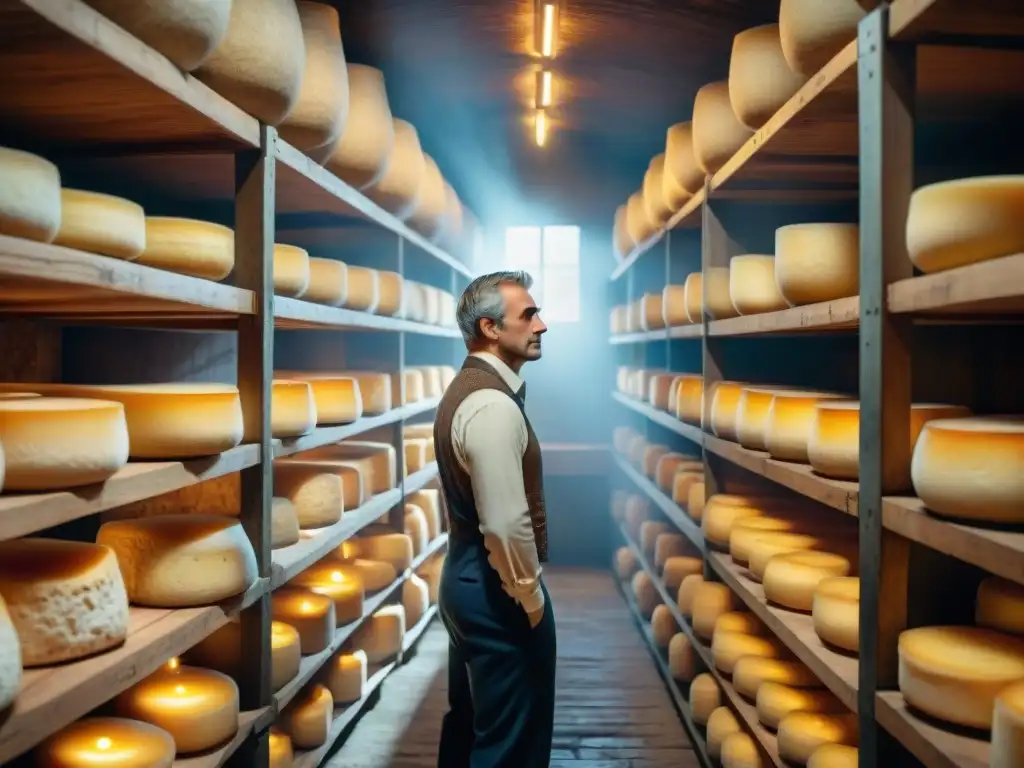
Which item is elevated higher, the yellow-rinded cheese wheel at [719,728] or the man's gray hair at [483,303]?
the man's gray hair at [483,303]

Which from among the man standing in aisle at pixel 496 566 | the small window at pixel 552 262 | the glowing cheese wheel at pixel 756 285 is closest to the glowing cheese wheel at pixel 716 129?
the glowing cheese wheel at pixel 756 285

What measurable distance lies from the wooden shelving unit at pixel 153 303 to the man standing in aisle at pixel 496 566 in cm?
43

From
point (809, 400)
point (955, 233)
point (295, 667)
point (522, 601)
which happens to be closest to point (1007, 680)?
point (955, 233)

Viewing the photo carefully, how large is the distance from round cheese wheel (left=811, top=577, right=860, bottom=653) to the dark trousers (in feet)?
2.10

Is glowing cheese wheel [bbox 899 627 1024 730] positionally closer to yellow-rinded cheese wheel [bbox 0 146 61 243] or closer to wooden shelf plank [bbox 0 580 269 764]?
wooden shelf plank [bbox 0 580 269 764]

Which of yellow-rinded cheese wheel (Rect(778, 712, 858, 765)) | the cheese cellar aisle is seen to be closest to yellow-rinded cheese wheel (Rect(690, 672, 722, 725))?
the cheese cellar aisle

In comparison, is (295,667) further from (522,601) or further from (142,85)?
(142,85)

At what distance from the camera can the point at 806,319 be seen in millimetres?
1923

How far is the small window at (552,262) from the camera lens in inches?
267

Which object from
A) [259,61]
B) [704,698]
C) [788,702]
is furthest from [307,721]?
[259,61]

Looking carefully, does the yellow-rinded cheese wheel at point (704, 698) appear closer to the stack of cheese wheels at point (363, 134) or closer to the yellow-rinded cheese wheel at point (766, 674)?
the yellow-rinded cheese wheel at point (766, 674)

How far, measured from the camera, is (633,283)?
5180mm

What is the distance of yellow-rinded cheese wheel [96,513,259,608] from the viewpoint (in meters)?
1.78

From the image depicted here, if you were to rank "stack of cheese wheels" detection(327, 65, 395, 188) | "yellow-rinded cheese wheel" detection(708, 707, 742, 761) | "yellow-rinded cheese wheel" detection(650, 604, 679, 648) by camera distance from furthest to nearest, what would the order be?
1. "yellow-rinded cheese wheel" detection(650, 604, 679, 648)
2. "stack of cheese wheels" detection(327, 65, 395, 188)
3. "yellow-rinded cheese wheel" detection(708, 707, 742, 761)
